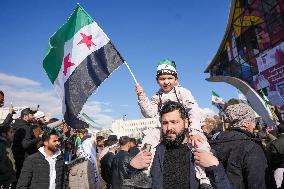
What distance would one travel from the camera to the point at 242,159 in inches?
142

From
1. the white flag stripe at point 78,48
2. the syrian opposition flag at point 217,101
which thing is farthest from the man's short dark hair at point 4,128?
the syrian opposition flag at point 217,101

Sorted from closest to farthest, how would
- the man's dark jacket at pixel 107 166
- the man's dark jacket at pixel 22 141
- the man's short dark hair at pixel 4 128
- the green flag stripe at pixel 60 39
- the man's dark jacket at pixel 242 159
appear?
the man's dark jacket at pixel 242 159 → the man's short dark hair at pixel 4 128 → the green flag stripe at pixel 60 39 → the man's dark jacket at pixel 22 141 → the man's dark jacket at pixel 107 166

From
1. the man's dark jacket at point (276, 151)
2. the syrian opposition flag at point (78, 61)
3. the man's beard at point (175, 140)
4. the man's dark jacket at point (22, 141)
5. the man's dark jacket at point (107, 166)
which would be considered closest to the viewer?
the man's beard at point (175, 140)

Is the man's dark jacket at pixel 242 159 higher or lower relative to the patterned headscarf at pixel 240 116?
lower

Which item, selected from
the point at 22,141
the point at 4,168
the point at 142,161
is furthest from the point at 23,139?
the point at 142,161

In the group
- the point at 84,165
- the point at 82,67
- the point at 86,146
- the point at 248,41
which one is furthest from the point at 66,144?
the point at 248,41

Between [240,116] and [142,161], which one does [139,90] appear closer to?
[240,116]

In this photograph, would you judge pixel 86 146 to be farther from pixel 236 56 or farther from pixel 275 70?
pixel 236 56

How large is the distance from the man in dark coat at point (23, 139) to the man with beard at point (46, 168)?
1.32 metres

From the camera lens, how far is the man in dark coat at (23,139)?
7.06 m

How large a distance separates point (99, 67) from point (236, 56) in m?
32.7

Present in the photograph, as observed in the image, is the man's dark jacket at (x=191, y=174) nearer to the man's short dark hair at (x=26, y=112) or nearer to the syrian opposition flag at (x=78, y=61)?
the syrian opposition flag at (x=78, y=61)

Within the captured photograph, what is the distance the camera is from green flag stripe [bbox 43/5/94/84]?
681 cm

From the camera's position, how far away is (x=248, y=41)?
3241 cm
